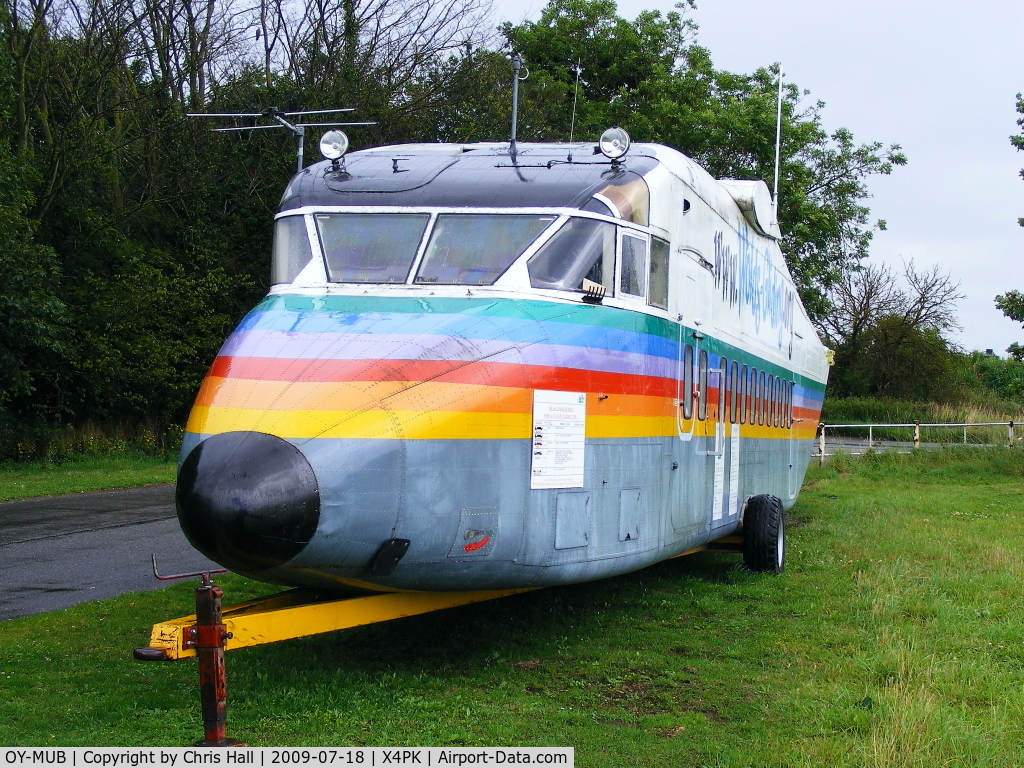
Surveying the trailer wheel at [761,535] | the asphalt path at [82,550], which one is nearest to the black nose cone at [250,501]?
the asphalt path at [82,550]

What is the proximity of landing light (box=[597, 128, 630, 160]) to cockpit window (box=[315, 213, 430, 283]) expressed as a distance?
57.5 inches

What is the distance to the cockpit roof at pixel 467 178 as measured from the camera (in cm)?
756

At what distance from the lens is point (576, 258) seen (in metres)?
7.41

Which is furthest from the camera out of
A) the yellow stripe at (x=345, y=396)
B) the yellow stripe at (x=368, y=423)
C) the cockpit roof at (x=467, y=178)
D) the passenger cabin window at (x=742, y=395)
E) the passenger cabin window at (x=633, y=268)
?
the passenger cabin window at (x=742, y=395)

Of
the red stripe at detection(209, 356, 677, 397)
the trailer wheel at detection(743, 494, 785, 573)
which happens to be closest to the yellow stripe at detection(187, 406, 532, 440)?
the red stripe at detection(209, 356, 677, 397)

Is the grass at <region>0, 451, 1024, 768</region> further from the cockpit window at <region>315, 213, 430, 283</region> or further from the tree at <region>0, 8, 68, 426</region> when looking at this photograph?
the tree at <region>0, 8, 68, 426</region>

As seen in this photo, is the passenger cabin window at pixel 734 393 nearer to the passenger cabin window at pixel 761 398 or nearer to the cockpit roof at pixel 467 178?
the passenger cabin window at pixel 761 398

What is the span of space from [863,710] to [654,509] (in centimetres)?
213

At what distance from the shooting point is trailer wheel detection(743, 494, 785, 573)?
36.1 ft

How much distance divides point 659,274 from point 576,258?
1030 mm

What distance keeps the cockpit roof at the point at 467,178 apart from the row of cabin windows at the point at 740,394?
1655mm

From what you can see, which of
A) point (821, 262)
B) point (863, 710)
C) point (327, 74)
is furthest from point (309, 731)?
point (821, 262)

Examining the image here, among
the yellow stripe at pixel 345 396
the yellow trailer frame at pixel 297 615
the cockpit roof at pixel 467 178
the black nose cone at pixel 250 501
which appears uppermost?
the cockpit roof at pixel 467 178

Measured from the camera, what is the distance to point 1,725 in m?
5.96
